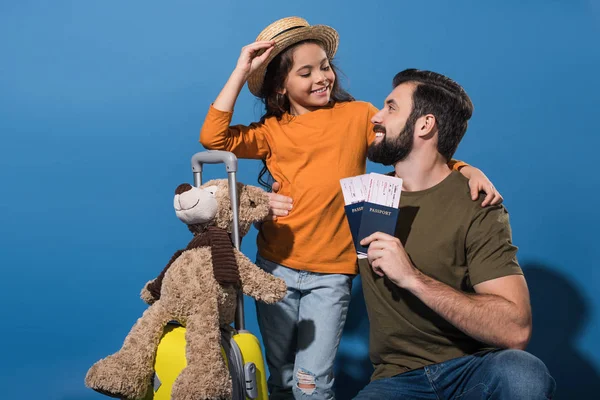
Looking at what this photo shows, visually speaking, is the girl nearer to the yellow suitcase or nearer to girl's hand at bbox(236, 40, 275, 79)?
girl's hand at bbox(236, 40, 275, 79)

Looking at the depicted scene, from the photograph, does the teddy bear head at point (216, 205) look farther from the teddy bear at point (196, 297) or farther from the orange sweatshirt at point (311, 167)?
the orange sweatshirt at point (311, 167)

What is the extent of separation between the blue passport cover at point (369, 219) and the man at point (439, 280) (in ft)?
0.07

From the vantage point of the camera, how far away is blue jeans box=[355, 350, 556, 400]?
166cm

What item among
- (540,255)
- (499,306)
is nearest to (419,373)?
(499,306)

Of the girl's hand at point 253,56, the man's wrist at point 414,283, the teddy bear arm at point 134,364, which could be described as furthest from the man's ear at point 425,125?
the teddy bear arm at point 134,364

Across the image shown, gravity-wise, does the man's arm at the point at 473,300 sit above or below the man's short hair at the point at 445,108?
below

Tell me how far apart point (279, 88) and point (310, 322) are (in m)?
0.78

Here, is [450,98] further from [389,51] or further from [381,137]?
[389,51]

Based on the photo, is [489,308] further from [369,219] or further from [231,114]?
[231,114]

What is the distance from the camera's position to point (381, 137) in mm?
2051

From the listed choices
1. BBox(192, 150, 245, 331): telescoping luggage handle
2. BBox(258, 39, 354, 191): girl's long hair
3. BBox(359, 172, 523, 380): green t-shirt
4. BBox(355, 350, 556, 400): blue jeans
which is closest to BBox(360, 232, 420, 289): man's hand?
BBox(359, 172, 523, 380): green t-shirt

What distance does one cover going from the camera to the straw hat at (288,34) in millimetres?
2262

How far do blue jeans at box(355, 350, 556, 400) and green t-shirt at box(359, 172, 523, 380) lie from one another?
0.04m

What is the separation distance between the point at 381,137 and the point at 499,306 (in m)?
0.60
